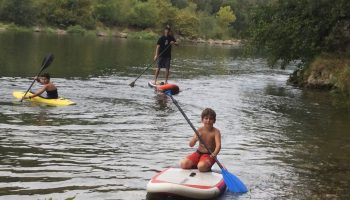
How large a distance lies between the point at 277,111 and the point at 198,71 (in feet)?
46.9

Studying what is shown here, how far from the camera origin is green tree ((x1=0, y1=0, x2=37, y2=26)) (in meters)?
82.4

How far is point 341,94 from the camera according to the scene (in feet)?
59.4

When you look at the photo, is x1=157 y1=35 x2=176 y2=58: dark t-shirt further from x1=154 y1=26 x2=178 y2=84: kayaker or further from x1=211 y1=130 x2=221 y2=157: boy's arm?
x1=211 y1=130 x2=221 y2=157: boy's arm

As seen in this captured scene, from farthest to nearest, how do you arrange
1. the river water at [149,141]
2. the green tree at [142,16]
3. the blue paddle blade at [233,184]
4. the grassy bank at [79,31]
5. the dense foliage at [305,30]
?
the green tree at [142,16]
the grassy bank at [79,31]
the dense foliage at [305,30]
the river water at [149,141]
the blue paddle blade at [233,184]

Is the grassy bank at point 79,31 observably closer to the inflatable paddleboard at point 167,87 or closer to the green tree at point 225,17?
the green tree at point 225,17

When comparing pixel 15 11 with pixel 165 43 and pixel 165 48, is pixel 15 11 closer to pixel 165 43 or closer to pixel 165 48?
pixel 165 43

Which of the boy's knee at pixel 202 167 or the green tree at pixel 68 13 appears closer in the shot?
the boy's knee at pixel 202 167

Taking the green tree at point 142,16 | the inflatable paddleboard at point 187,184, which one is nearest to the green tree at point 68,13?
the green tree at point 142,16

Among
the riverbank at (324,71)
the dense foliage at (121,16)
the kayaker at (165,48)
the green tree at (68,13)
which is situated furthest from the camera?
the green tree at (68,13)

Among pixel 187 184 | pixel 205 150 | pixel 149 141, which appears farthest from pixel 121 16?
pixel 187 184

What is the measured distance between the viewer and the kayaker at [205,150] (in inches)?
327

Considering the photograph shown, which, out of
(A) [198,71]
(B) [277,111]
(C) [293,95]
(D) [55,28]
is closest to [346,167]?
(B) [277,111]

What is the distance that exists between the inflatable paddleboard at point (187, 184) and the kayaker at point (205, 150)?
0.31m

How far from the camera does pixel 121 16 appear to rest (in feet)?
344
